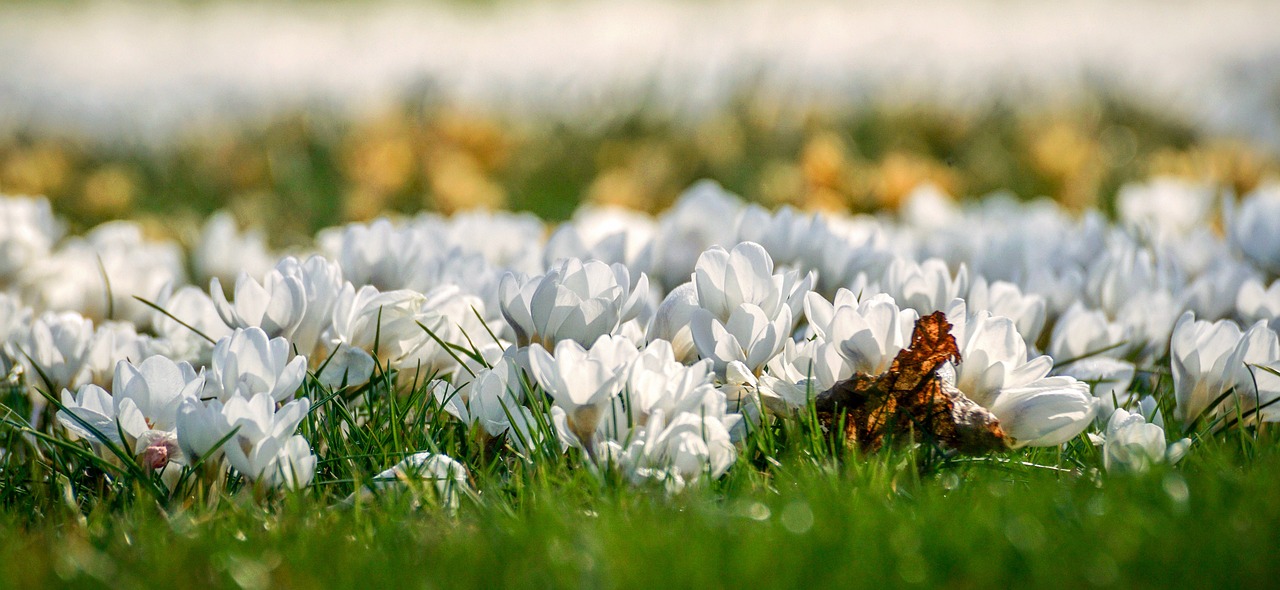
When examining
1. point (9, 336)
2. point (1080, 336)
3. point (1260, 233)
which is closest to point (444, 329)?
point (9, 336)

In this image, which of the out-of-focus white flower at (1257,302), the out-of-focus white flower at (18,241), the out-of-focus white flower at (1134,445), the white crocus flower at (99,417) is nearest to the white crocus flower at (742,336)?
the out-of-focus white flower at (1134,445)

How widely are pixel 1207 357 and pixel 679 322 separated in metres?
0.78

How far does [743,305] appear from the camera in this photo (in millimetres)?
1530

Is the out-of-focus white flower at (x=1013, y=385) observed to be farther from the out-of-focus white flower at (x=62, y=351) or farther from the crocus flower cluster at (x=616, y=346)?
the out-of-focus white flower at (x=62, y=351)

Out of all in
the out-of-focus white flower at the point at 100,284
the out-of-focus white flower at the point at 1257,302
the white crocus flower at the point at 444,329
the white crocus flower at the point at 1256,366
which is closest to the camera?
the white crocus flower at the point at 1256,366

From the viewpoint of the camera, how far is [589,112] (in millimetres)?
5527

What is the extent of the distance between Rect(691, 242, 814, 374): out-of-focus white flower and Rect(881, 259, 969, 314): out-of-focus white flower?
0.30m

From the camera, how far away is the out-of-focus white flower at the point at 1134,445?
1401 millimetres

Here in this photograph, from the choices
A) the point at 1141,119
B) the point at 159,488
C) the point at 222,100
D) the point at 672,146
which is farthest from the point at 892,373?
the point at 222,100

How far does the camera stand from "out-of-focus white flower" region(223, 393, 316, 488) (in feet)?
4.47

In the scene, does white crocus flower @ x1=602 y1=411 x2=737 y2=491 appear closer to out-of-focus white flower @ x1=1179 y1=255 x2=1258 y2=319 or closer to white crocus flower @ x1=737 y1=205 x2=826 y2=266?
white crocus flower @ x1=737 y1=205 x2=826 y2=266

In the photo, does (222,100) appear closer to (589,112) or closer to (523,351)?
(589,112)

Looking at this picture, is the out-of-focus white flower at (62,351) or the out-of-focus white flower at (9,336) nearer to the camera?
the out-of-focus white flower at (62,351)

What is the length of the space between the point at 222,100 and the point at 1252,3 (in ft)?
27.4
